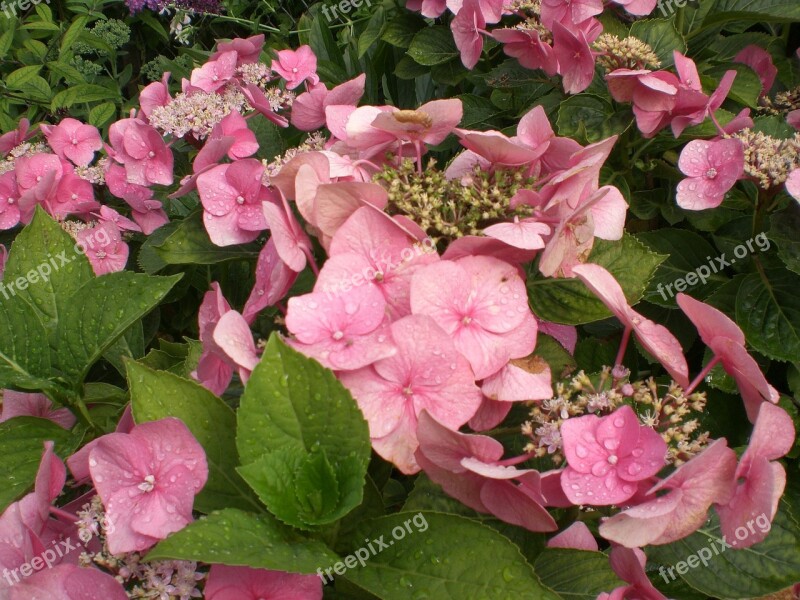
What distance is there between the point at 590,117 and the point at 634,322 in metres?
0.76

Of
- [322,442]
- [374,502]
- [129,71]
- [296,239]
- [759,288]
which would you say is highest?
[296,239]

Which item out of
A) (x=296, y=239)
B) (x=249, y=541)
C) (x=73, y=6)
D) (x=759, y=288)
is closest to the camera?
(x=249, y=541)

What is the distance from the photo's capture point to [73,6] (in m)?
2.86

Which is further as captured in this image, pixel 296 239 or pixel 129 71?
pixel 129 71

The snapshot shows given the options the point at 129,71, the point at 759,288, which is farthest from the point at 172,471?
the point at 129,71

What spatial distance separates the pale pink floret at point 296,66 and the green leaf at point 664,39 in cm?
68

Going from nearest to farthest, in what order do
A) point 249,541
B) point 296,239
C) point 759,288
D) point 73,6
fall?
point 249,541, point 296,239, point 759,288, point 73,6

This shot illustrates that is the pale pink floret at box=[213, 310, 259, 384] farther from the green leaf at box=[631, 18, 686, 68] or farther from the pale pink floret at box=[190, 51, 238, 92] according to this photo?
the green leaf at box=[631, 18, 686, 68]

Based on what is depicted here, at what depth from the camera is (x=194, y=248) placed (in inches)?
42.6

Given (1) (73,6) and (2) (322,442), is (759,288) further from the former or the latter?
(1) (73,6)

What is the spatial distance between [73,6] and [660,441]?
2981 mm

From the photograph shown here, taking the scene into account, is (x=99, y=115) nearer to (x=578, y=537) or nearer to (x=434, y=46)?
(x=434, y=46)

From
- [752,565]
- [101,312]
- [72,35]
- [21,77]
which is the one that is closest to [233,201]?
[101,312]

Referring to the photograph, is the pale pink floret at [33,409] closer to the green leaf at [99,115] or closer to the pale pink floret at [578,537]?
the pale pink floret at [578,537]
